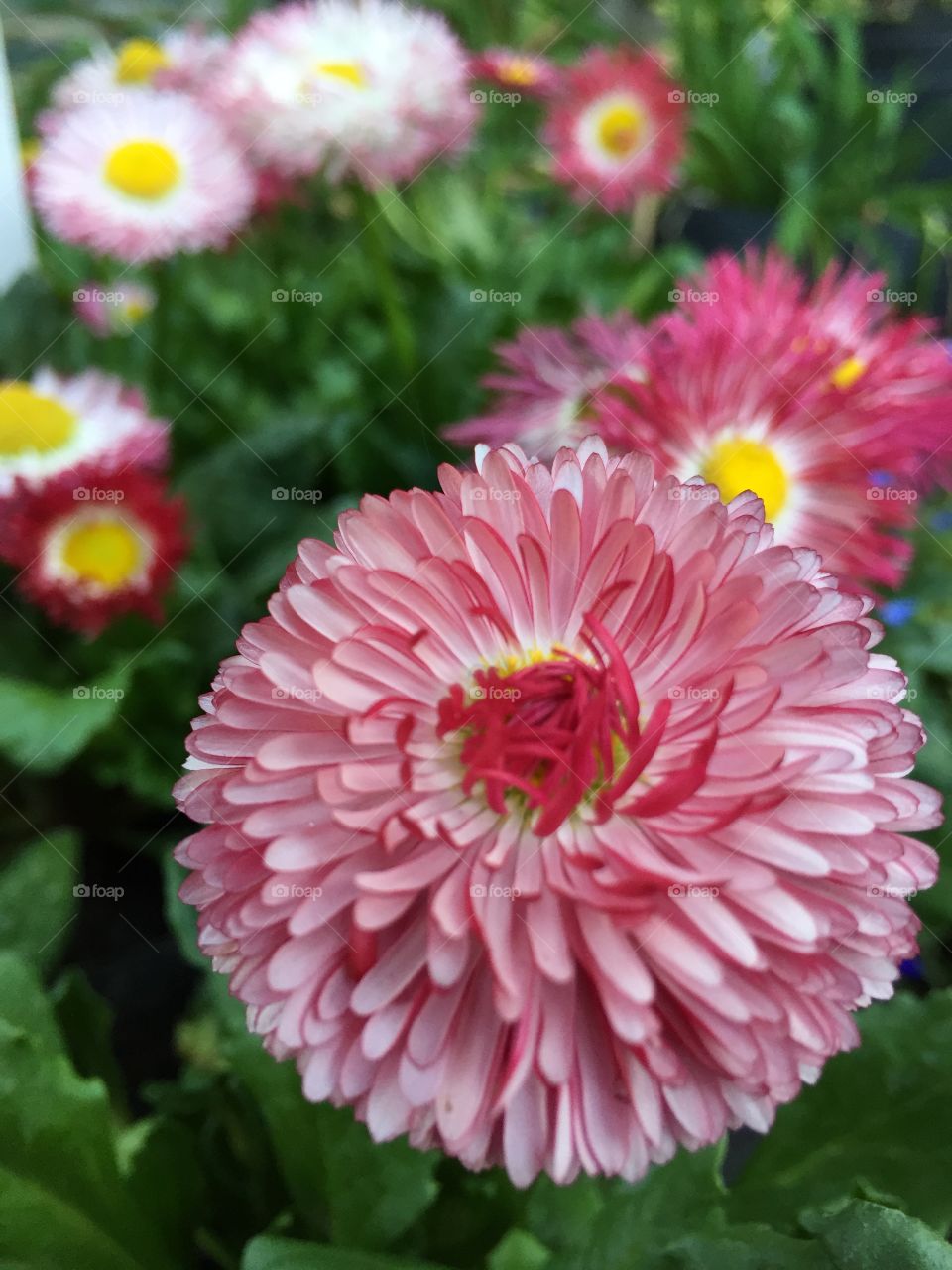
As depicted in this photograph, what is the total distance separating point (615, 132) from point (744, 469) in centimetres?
70

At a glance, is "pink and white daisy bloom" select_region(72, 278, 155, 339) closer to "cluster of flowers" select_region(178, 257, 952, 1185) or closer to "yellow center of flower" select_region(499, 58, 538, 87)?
"yellow center of flower" select_region(499, 58, 538, 87)

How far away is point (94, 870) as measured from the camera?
832 millimetres

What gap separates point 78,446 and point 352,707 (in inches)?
24.8

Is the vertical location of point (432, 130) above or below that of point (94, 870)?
above

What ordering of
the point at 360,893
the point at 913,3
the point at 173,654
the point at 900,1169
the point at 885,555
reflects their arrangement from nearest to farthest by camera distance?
the point at 360,893
the point at 900,1169
the point at 885,555
the point at 173,654
the point at 913,3

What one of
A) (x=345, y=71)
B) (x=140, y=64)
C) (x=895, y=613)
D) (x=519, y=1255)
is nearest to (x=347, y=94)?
(x=345, y=71)

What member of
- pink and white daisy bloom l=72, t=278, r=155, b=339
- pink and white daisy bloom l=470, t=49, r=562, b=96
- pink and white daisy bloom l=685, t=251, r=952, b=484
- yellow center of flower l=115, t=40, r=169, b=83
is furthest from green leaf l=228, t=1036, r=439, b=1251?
yellow center of flower l=115, t=40, r=169, b=83

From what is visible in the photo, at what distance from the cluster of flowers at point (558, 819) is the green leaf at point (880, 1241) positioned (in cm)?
8

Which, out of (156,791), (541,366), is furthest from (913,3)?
(156,791)

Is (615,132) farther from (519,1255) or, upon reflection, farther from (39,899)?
(519,1255)

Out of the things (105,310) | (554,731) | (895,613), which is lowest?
(554,731)

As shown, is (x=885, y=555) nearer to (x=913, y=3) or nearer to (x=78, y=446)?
(x=78, y=446)

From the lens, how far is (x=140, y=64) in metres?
1.11

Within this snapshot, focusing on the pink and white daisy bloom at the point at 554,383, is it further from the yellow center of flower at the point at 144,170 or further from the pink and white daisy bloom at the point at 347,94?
the yellow center of flower at the point at 144,170
